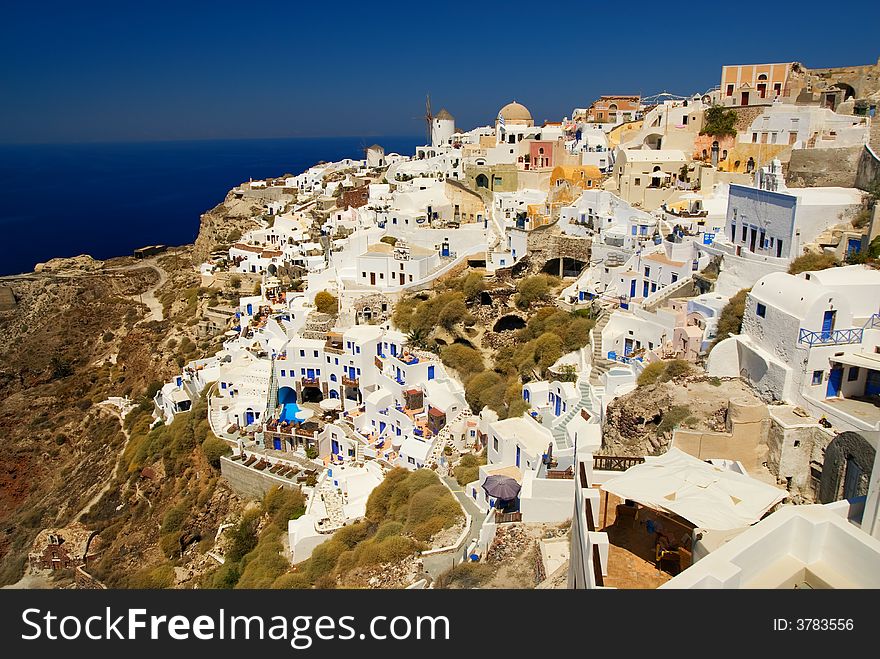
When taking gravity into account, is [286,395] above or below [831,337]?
below

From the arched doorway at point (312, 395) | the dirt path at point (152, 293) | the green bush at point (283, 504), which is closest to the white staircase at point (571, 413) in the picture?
the green bush at point (283, 504)

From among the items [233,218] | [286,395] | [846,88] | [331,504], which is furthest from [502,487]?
[233,218]

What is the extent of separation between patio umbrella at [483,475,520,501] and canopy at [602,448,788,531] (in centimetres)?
817

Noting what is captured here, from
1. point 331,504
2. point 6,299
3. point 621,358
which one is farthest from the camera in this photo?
point 6,299

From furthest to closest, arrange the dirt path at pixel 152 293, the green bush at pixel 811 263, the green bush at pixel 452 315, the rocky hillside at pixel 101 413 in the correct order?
the dirt path at pixel 152 293
the green bush at pixel 452 315
the rocky hillside at pixel 101 413
the green bush at pixel 811 263

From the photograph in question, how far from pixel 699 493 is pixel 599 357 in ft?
44.6

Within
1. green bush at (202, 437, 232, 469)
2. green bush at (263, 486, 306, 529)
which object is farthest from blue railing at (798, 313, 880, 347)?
green bush at (202, 437, 232, 469)

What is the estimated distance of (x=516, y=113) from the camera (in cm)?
4781

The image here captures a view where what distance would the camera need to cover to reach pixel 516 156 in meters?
40.1

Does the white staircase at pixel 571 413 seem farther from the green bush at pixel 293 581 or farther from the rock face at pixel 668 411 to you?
the green bush at pixel 293 581

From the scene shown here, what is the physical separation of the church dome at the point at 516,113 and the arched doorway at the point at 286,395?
29006 millimetres

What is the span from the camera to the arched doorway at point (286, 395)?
2891 centimetres

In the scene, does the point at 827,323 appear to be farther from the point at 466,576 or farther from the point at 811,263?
the point at 466,576
